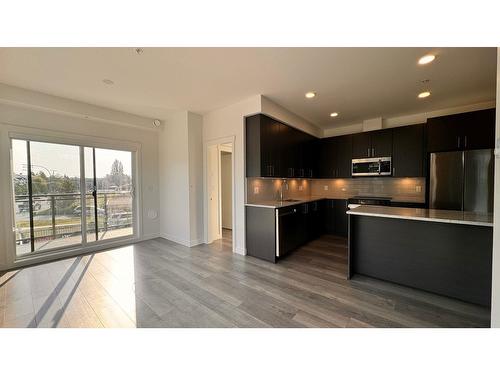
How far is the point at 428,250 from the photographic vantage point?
2150 mm

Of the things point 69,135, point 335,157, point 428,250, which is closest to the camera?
point 428,250

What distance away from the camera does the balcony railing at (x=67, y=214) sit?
3217 mm

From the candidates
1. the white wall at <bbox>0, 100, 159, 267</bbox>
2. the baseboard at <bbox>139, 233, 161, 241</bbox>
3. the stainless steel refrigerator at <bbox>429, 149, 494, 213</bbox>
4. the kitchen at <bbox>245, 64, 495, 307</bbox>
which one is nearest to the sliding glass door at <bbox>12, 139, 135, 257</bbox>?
the white wall at <bbox>0, 100, 159, 267</bbox>

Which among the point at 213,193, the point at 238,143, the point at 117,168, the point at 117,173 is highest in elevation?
the point at 238,143

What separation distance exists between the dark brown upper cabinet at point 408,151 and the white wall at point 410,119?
0.47 meters

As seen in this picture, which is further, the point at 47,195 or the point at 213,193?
the point at 213,193

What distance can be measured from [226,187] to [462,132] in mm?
4826

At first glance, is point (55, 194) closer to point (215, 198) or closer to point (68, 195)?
point (68, 195)

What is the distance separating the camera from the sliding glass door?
3201 millimetres

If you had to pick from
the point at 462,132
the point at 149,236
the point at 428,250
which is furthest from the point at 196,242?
the point at 462,132

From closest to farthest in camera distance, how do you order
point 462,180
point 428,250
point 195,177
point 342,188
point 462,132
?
point 428,250 < point 462,180 < point 462,132 < point 195,177 < point 342,188

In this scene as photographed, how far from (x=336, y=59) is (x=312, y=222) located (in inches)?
119
